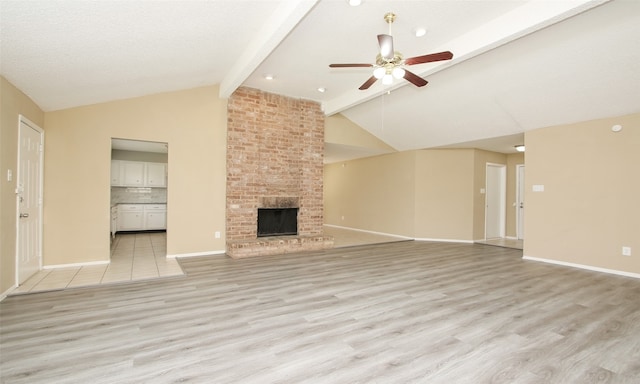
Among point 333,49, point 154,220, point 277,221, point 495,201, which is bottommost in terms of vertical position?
point 154,220

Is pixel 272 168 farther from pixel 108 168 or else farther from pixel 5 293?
pixel 5 293

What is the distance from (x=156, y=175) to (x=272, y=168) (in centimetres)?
434

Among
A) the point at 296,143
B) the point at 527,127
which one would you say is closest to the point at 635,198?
the point at 527,127

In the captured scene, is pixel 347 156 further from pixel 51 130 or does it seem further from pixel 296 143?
pixel 51 130

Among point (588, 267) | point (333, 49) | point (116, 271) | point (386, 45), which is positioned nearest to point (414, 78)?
point (386, 45)

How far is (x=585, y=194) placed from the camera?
4.82 m

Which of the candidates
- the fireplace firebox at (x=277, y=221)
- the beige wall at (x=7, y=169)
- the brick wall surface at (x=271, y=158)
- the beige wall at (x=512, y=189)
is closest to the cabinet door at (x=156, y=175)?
the brick wall surface at (x=271, y=158)

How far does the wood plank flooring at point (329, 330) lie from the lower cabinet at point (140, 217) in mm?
4914

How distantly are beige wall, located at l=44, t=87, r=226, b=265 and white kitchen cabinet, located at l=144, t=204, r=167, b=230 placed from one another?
371 centimetres

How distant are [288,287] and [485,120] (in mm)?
4774

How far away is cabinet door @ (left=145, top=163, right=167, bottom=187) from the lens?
8.27 metres

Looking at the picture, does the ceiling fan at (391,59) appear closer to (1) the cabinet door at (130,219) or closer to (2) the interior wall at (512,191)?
(2) the interior wall at (512,191)

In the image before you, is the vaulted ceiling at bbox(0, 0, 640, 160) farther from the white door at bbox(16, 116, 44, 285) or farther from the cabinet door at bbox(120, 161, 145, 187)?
the cabinet door at bbox(120, 161, 145, 187)

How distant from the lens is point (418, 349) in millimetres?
2199
